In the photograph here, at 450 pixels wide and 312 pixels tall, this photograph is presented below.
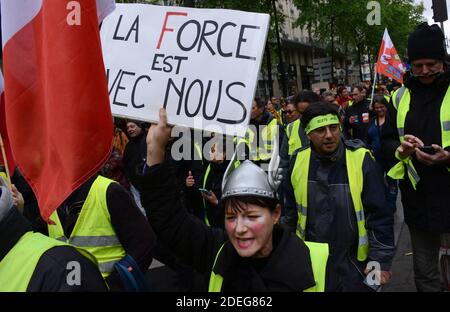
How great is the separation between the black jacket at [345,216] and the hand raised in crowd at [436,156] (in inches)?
12.5

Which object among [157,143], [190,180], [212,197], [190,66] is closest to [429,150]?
[190,66]

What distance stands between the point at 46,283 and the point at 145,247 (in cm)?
133

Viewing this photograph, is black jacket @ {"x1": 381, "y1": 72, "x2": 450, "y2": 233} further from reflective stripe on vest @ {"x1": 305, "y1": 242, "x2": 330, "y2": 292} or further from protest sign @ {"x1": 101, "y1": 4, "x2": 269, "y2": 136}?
protest sign @ {"x1": 101, "y1": 4, "x2": 269, "y2": 136}

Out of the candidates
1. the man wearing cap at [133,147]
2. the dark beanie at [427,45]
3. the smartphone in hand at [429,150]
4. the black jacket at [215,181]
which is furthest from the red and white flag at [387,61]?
the smartphone in hand at [429,150]

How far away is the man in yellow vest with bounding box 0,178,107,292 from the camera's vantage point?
1608mm

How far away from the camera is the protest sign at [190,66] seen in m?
2.22

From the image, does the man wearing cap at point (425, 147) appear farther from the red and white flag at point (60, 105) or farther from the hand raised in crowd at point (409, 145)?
the red and white flag at point (60, 105)

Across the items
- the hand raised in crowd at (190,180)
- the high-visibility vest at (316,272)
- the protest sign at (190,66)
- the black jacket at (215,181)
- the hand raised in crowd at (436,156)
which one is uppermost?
the protest sign at (190,66)

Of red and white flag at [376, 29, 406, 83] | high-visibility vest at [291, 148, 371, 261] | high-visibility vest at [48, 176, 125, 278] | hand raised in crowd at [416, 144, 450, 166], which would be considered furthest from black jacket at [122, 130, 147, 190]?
red and white flag at [376, 29, 406, 83]

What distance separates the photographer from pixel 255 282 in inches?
79.8

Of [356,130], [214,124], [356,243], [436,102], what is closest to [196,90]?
[214,124]

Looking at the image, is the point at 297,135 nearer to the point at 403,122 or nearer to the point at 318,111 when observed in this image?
the point at 403,122

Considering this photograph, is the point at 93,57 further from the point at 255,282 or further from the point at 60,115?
the point at 255,282

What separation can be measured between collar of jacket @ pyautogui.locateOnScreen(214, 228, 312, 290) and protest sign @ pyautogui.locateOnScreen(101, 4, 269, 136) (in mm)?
518
